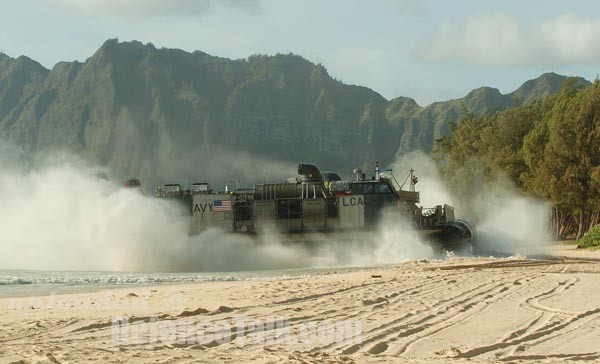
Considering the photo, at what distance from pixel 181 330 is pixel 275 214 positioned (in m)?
17.5

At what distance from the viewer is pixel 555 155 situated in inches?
1542

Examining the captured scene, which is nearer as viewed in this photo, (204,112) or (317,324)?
(317,324)

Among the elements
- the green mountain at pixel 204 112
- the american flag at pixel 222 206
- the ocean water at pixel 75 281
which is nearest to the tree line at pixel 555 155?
the american flag at pixel 222 206

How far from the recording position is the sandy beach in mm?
7574

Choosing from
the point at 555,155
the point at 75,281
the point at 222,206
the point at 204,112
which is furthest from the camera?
the point at 204,112

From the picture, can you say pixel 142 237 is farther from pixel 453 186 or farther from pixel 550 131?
pixel 453 186

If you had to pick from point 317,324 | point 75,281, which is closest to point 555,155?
point 75,281

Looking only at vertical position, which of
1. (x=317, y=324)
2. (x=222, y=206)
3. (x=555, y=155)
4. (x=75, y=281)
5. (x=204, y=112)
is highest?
(x=204, y=112)

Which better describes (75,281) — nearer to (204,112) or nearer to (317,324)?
(317,324)

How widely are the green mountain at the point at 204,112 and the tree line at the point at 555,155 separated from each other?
868 inches

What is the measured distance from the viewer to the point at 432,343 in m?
8.33

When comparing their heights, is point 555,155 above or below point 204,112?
below

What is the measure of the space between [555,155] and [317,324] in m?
32.2

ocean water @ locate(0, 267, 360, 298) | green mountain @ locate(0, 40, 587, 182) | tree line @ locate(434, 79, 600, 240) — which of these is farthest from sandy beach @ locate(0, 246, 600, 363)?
green mountain @ locate(0, 40, 587, 182)
